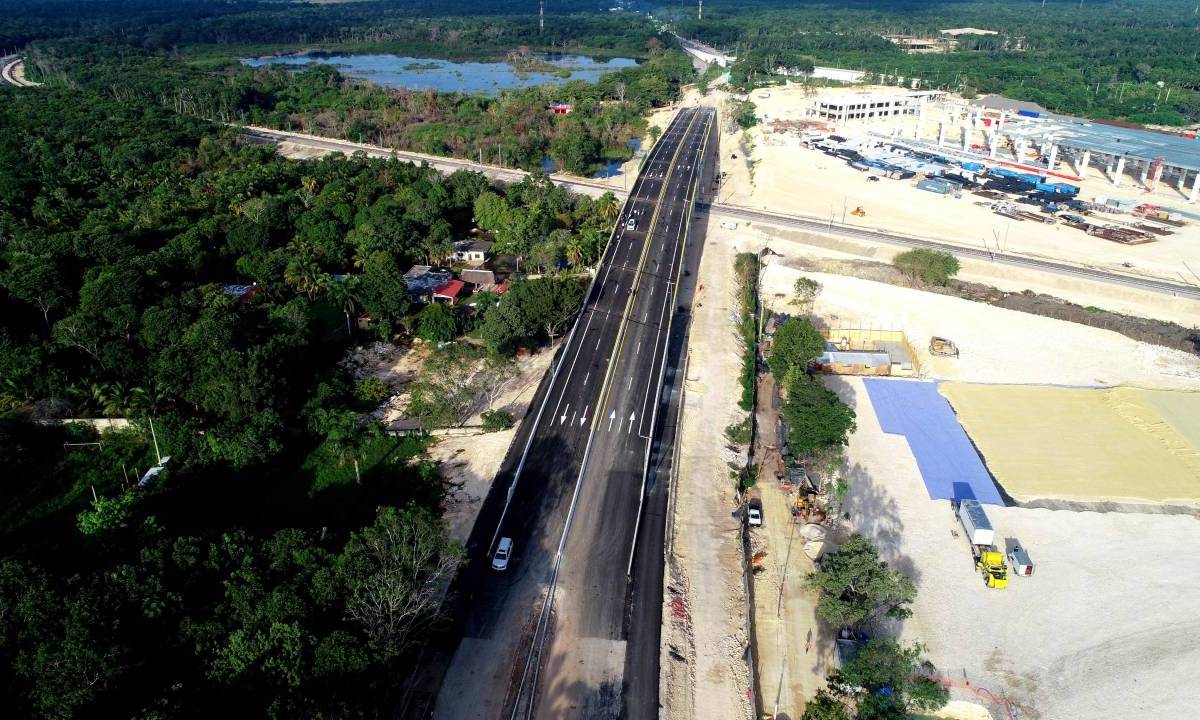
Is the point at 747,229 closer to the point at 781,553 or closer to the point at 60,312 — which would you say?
the point at 781,553

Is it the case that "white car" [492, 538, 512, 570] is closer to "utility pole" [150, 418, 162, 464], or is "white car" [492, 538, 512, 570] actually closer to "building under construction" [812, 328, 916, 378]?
"utility pole" [150, 418, 162, 464]

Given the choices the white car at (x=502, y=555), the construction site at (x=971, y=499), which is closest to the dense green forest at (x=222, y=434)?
the white car at (x=502, y=555)

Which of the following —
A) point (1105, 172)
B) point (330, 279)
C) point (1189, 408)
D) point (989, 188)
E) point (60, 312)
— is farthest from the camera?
point (1105, 172)

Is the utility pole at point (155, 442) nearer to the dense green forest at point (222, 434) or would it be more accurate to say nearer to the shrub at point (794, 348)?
the dense green forest at point (222, 434)

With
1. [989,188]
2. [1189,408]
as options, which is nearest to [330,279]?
[1189,408]

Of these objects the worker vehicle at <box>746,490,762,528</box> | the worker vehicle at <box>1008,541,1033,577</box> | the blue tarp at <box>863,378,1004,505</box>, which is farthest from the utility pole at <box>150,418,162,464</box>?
the worker vehicle at <box>1008,541,1033,577</box>

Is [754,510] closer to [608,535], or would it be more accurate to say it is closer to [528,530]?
[608,535]

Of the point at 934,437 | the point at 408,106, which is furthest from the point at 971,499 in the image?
the point at 408,106
